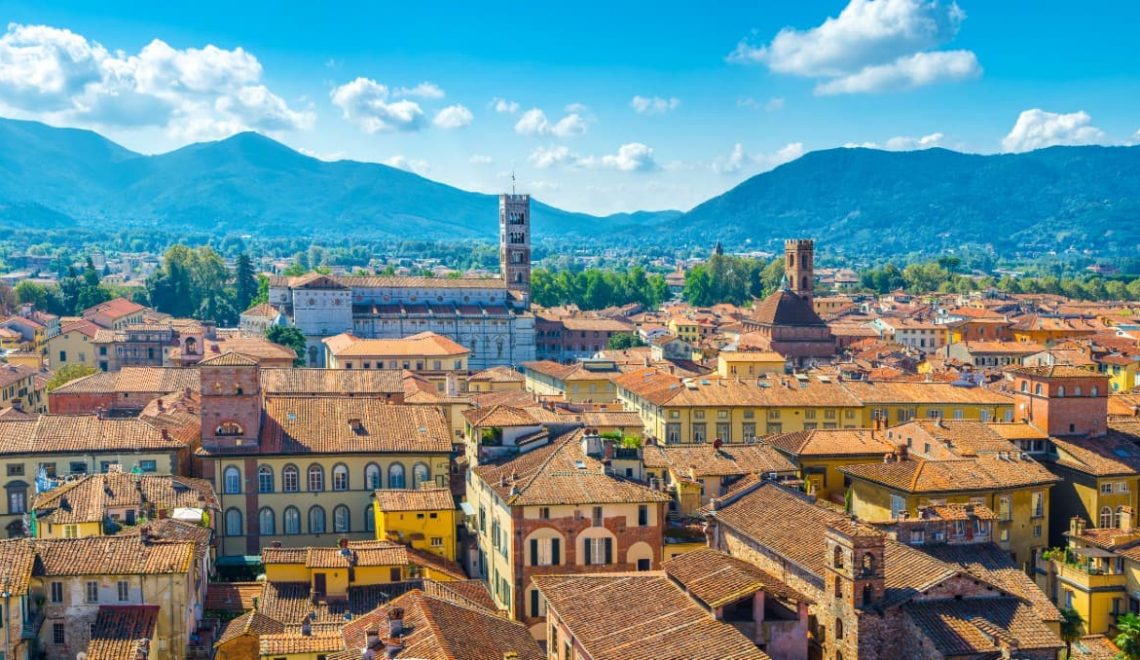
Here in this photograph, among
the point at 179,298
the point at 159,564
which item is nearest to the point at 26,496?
the point at 159,564

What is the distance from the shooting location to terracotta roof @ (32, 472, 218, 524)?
132 ft

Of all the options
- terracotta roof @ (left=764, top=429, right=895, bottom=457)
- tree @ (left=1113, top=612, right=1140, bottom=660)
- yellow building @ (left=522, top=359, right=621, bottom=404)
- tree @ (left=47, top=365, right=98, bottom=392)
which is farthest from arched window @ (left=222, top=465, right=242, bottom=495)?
tree @ (left=47, top=365, right=98, bottom=392)

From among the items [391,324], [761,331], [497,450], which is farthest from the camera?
[391,324]

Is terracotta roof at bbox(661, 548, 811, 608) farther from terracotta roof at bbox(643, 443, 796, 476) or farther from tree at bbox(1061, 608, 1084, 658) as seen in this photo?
terracotta roof at bbox(643, 443, 796, 476)

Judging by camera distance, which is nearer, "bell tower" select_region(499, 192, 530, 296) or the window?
the window

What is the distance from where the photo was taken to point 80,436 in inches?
2034

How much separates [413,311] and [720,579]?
10751cm

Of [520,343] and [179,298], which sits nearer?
[520,343]

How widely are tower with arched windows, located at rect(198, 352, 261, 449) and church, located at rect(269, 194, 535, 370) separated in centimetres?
7560

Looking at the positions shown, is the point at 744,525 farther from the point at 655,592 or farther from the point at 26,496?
the point at 26,496

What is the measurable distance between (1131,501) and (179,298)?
14438 centimetres

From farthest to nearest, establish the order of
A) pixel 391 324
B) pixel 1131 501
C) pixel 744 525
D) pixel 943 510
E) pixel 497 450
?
pixel 391 324 → pixel 1131 501 → pixel 497 450 → pixel 943 510 → pixel 744 525

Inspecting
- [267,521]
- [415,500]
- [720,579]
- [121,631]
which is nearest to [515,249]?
Answer: [267,521]

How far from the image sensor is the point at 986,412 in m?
67.7
